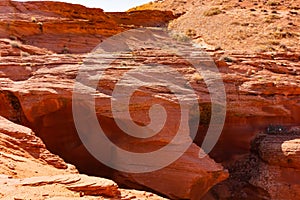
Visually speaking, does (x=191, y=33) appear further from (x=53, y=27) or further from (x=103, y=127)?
(x=103, y=127)

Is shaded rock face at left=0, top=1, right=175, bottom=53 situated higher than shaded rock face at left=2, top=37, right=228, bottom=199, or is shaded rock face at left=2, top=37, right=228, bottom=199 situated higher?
shaded rock face at left=0, top=1, right=175, bottom=53

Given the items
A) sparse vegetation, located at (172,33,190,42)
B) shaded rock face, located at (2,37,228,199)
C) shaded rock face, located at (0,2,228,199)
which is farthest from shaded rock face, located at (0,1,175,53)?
sparse vegetation, located at (172,33,190,42)

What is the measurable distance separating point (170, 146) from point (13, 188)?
631 centimetres

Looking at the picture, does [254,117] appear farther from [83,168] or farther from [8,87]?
[8,87]

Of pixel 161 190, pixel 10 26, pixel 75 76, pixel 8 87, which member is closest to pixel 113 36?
pixel 10 26

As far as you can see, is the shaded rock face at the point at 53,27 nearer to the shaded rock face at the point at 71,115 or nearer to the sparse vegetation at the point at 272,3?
the shaded rock face at the point at 71,115

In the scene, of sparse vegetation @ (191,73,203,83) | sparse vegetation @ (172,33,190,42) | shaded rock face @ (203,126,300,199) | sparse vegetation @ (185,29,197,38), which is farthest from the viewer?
sparse vegetation @ (185,29,197,38)

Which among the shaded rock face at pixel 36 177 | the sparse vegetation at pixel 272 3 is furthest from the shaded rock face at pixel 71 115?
the sparse vegetation at pixel 272 3

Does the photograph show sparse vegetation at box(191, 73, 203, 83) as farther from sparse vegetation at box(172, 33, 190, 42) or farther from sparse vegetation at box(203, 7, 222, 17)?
sparse vegetation at box(203, 7, 222, 17)

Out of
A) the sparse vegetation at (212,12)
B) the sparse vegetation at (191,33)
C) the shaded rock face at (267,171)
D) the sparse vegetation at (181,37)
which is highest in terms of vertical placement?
the sparse vegetation at (212,12)

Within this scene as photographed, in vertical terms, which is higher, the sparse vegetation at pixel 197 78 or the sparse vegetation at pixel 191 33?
the sparse vegetation at pixel 191 33

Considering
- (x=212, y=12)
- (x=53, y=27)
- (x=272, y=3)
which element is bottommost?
(x=53, y=27)

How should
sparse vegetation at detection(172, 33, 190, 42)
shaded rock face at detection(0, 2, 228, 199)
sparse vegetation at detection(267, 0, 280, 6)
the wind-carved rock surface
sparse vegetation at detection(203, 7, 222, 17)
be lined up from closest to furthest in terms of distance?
shaded rock face at detection(0, 2, 228, 199) < the wind-carved rock surface < sparse vegetation at detection(172, 33, 190, 42) < sparse vegetation at detection(203, 7, 222, 17) < sparse vegetation at detection(267, 0, 280, 6)

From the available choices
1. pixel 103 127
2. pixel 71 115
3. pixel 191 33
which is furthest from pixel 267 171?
pixel 191 33
